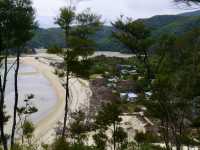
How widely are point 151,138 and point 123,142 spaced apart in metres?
3.07

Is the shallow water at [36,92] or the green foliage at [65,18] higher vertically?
the green foliage at [65,18]

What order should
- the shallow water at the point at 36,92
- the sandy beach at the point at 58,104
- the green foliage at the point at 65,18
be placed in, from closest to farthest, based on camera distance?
the green foliage at the point at 65,18, the sandy beach at the point at 58,104, the shallow water at the point at 36,92

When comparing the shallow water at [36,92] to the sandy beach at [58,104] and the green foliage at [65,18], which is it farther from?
the green foliage at [65,18]

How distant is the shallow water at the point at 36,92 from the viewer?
1638 inches

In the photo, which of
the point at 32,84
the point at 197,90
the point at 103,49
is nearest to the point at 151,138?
the point at 197,90

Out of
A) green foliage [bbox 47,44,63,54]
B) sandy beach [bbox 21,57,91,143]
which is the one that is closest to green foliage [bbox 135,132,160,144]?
sandy beach [bbox 21,57,91,143]

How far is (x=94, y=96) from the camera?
5075cm

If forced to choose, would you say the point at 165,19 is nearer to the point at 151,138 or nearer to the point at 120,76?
the point at 120,76

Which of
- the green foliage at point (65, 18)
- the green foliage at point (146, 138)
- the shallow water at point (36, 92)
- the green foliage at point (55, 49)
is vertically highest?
the green foliage at point (65, 18)

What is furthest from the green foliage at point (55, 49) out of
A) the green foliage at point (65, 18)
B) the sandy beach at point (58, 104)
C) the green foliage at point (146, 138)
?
the green foliage at point (146, 138)

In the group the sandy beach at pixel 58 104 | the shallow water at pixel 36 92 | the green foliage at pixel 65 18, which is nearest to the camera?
the green foliage at pixel 65 18

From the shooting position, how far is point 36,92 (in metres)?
58.1

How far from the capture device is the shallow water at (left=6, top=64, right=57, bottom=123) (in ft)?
136

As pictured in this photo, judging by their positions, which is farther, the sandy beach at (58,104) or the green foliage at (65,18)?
the sandy beach at (58,104)
